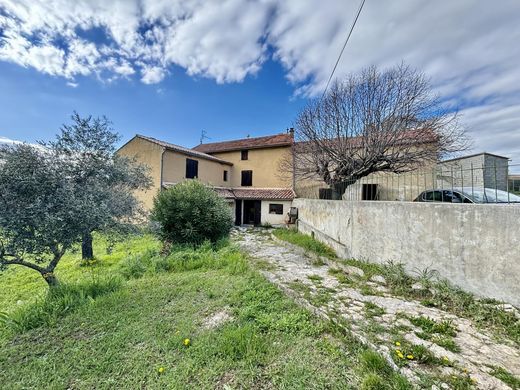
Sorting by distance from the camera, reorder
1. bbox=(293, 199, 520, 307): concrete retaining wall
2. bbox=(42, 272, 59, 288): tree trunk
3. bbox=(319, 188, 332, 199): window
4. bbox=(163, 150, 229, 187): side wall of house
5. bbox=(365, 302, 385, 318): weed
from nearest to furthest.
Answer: bbox=(293, 199, 520, 307): concrete retaining wall
bbox=(365, 302, 385, 318): weed
bbox=(42, 272, 59, 288): tree trunk
bbox=(319, 188, 332, 199): window
bbox=(163, 150, 229, 187): side wall of house

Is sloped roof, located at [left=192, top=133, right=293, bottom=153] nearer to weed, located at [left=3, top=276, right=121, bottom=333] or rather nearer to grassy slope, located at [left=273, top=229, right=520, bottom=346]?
grassy slope, located at [left=273, top=229, right=520, bottom=346]

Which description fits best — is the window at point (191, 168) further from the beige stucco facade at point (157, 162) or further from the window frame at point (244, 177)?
the window frame at point (244, 177)

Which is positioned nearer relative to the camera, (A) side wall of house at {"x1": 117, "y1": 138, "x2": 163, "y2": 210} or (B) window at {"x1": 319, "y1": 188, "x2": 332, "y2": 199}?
(B) window at {"x1": 319, "y1": 188, "x2": 332, "y2": 199}

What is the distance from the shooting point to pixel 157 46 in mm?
8852

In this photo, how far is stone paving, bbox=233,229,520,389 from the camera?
2.01 metres

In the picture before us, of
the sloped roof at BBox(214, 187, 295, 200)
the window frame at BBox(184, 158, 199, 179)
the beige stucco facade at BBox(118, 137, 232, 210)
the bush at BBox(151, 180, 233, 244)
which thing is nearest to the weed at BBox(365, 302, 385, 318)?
the bush at BBox(151, 180, 233, 244)

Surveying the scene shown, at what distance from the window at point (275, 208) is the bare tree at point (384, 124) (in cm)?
674

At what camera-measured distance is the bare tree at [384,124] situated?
8.84 meters

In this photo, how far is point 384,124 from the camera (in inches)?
355

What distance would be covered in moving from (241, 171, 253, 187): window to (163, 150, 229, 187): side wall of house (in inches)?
60.8

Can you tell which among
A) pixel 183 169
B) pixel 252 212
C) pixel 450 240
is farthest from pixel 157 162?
pixel 450 240

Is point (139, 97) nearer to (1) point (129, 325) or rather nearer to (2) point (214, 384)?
(1) point (129, 325)

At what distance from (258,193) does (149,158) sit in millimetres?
8578

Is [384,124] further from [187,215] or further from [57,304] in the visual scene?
Answer: [57,304]
